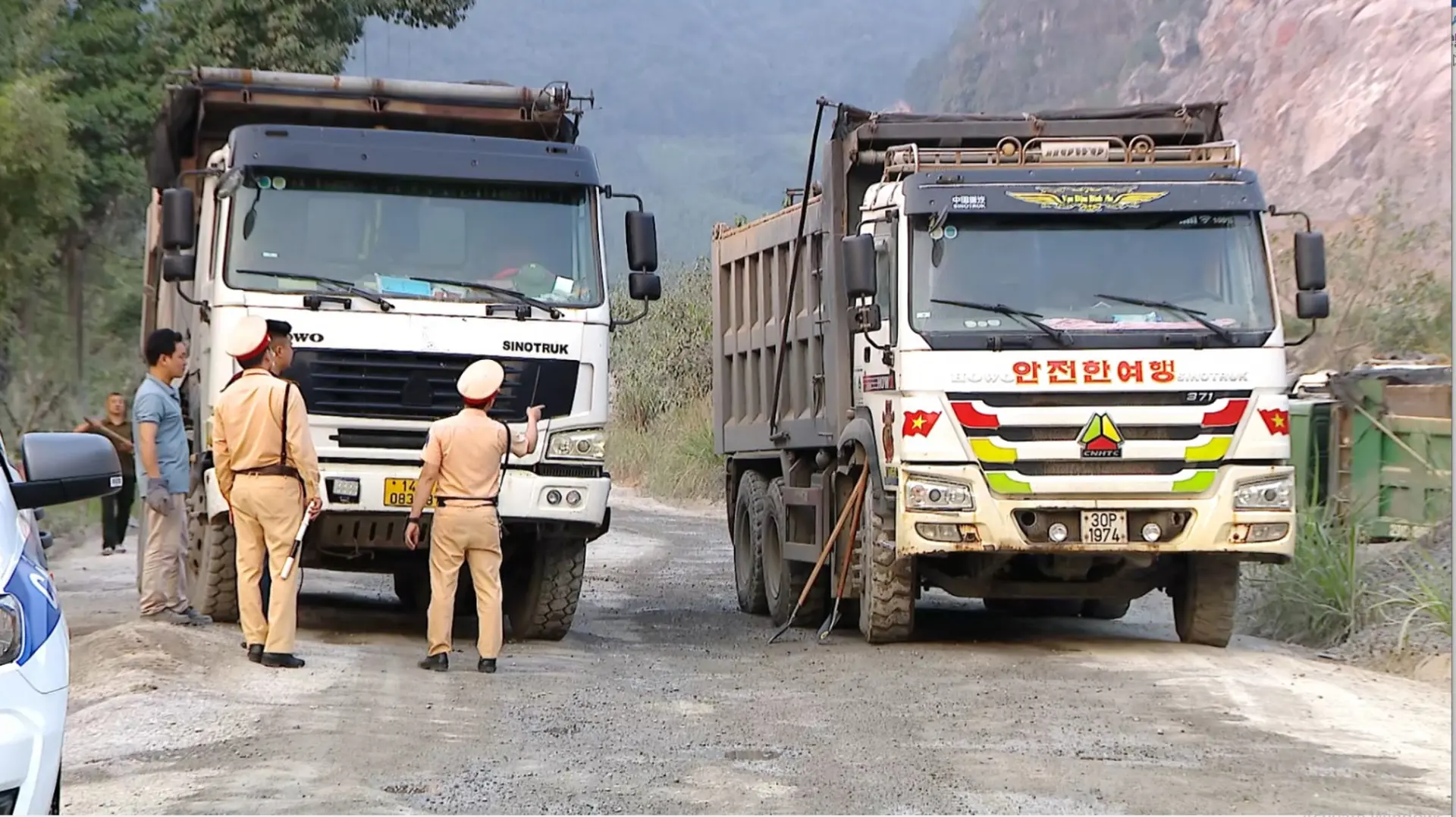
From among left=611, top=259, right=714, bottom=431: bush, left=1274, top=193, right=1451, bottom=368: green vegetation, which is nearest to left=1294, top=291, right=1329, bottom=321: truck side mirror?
left=1274, top=193, right=1451, bottom=368: green vegetation

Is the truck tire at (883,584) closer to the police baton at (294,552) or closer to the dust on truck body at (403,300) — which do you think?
the dust on truck body at (403,300)

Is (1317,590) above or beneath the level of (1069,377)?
beneath

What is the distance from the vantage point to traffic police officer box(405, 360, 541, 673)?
34.8 feet

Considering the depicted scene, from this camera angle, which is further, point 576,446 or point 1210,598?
point 1210,598

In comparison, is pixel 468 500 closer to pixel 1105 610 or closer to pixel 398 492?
pixel 398 492

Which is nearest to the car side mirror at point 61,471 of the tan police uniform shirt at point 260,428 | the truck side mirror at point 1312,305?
the tan police uniform shirt at point 260,428

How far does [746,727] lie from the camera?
8766 millimetres

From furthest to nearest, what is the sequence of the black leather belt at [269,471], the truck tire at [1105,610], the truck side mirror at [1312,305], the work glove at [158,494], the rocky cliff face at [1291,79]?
1. the rocky cliff face at [1291,79]
2. the truck tire at [1105,610]
3. the work glove at [158,494]
4. the truck side mirror at [1312,305]
5. the black leather belt at [269,471]

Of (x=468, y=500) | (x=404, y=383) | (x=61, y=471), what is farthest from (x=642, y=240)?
(x=61, y=471)

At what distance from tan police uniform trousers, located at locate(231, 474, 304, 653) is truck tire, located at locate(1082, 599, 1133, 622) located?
20.3ft

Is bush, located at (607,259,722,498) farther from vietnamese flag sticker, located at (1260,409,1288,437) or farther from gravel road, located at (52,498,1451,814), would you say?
vietnamese flag sticker, located at (1260,409,1288,437)

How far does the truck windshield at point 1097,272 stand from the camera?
11.2 m

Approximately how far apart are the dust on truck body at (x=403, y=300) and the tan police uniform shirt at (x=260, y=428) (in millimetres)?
994

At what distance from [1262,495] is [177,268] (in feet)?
20.5
